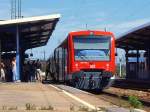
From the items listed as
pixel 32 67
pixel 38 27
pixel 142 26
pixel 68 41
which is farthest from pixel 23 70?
pixel 68 41

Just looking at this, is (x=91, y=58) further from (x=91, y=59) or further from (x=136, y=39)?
(x=136, y=39)

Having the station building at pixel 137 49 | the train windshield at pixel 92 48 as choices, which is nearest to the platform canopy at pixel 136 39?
the station building at pixel 137 49

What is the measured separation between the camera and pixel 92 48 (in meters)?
31.7

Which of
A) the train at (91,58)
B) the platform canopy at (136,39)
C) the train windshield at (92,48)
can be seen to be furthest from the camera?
the platform canopy at (136,39)

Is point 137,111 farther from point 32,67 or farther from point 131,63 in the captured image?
point 131,63

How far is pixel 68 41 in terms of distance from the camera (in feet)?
104

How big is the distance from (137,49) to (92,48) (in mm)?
26893

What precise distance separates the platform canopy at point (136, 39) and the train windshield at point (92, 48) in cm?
710

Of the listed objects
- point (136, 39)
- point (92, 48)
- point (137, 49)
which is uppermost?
point (136, 39)

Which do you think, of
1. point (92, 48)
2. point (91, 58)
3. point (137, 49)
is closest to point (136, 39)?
point (137, 49)

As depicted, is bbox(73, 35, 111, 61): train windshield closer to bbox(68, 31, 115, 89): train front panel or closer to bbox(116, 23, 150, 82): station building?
bbox(68, 31, 115, 89): train front panel

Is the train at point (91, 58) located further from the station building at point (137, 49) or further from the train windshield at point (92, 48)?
the station building at point (137, 49)

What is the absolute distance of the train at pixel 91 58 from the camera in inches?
1232

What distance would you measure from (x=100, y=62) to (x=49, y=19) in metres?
6.85
